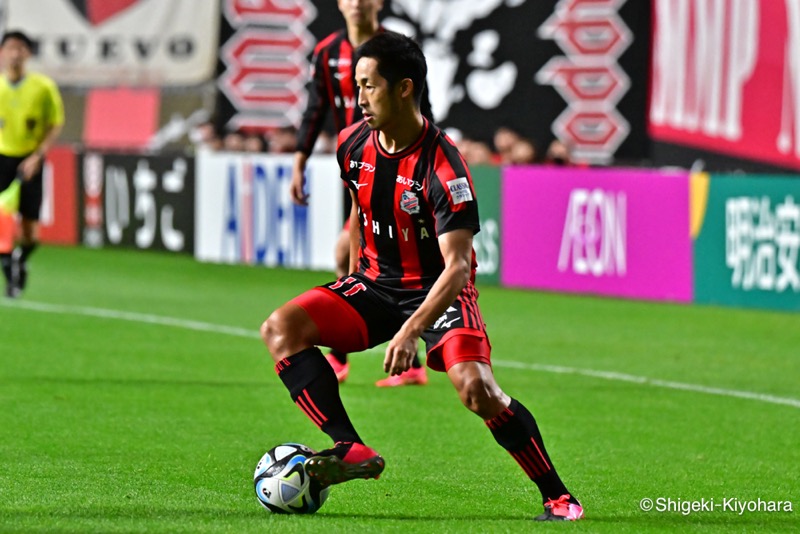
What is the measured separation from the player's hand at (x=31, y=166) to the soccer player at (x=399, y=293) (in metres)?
8.16

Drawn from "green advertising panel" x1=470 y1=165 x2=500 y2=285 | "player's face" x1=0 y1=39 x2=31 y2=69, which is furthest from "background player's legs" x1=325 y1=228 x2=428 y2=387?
"green advertising panel" x1=470 y1=165 x2=500 y2=285

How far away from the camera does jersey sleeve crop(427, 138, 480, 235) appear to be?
19.2 feet

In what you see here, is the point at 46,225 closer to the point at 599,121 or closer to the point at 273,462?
the point at 599,121

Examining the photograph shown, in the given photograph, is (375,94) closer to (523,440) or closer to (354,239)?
(354,239)

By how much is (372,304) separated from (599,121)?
13513 millimetres

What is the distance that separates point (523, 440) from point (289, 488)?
85cm

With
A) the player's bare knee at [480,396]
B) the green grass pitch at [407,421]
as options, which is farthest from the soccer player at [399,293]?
the green grass pitch at [407,421]

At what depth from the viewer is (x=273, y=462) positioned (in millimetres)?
6031

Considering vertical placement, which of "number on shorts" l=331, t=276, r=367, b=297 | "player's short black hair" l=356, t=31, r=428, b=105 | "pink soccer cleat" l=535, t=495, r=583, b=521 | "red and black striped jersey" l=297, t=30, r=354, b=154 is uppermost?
"player's short black hair" l=356, t=31, r=428, b=105

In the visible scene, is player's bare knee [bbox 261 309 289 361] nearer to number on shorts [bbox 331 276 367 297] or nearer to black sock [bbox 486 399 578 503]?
number on shorts [bbox 331 276 367 297]

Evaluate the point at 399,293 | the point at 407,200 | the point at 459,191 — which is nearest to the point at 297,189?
the point at 399,293

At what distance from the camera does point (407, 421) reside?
8.50 metres

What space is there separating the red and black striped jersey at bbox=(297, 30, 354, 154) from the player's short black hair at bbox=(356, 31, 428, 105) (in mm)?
3588

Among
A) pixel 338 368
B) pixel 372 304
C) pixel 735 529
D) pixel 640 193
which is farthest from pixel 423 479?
pixel 640 193
